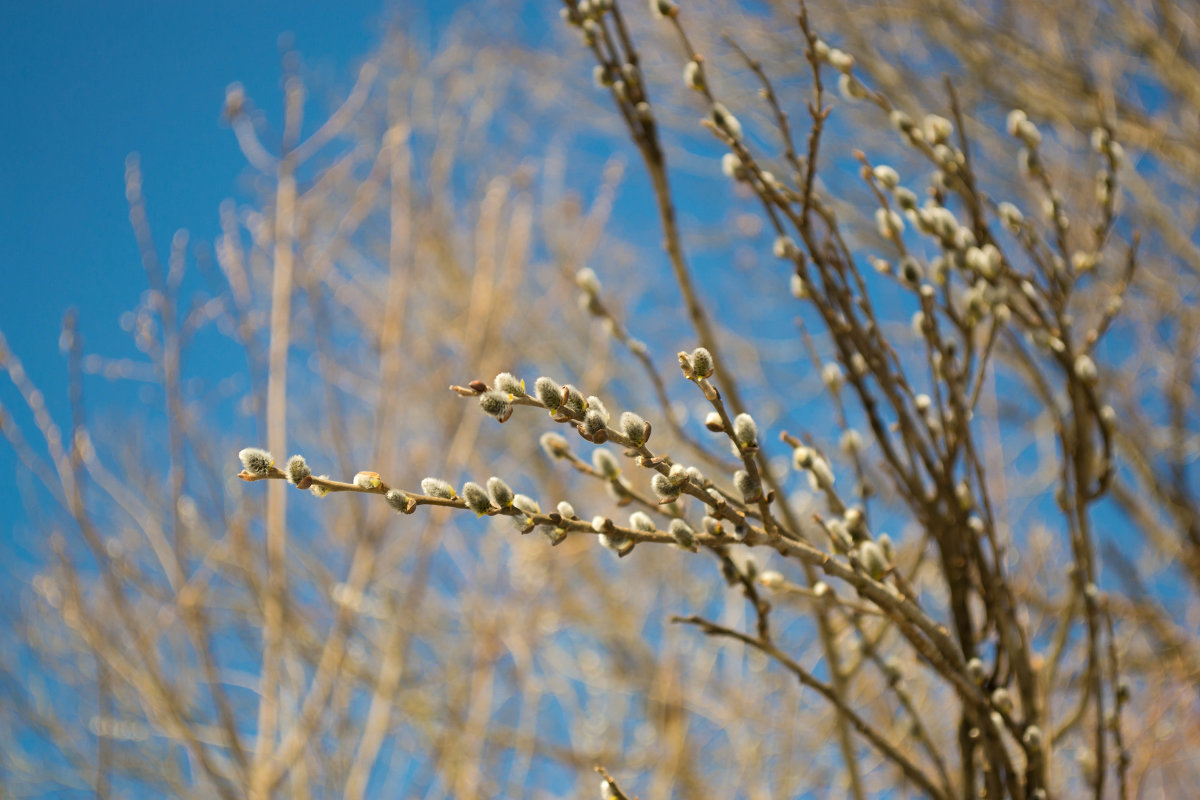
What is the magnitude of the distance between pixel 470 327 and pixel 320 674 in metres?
0.99

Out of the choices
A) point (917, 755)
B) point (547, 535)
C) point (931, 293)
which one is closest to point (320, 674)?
point (547, 535)

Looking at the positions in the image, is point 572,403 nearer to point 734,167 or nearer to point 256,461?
point 256,461

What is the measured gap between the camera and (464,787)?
1996 mm

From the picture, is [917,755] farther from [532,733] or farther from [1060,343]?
[1060,343]

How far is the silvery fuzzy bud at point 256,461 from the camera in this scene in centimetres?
72

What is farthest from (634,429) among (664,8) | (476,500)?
(664,8)

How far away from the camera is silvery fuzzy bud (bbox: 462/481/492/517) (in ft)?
2.35

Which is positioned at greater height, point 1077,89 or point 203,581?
point 1077,89

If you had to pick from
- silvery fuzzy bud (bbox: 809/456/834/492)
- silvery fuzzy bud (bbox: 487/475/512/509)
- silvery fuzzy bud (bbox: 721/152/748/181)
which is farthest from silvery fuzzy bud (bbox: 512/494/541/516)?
silvery fuzzy bud (bbox: 721/152/748/181)

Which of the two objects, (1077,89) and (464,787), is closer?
(464,787)

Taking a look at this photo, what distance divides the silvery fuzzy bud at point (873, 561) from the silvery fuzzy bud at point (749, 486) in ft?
0.59

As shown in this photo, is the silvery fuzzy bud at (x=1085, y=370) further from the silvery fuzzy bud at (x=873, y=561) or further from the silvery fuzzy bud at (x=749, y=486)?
the silvery fuzzy bud at (x=749, y=486)

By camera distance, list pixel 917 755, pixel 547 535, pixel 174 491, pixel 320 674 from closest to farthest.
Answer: pixel 547 535, pixel 174 491, pixel 320 674, pixel 917 755

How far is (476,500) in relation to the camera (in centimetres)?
72
